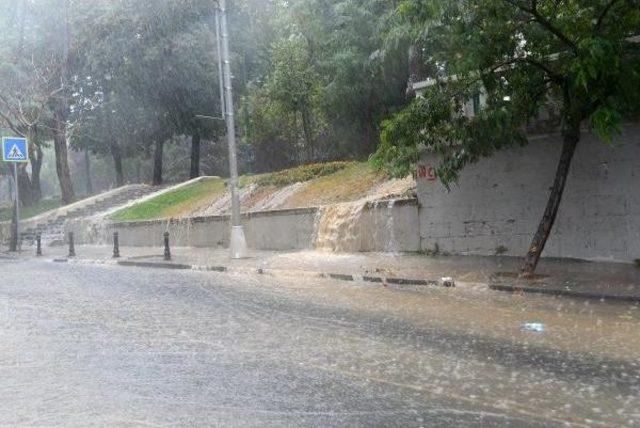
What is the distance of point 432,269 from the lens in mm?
12586

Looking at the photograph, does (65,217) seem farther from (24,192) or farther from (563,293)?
(563,293)

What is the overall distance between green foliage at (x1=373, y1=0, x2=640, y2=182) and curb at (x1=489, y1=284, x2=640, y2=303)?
7.55ft

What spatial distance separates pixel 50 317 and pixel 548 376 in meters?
6.73

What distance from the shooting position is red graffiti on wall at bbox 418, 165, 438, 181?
48.7 ft

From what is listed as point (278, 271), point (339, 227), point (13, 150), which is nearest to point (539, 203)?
point (339, 227)

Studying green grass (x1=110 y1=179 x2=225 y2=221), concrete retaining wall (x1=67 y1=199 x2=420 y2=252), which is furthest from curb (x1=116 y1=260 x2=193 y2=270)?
green grass (x1=110 y1=179 x2=225 y2=221)

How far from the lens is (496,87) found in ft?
35.4

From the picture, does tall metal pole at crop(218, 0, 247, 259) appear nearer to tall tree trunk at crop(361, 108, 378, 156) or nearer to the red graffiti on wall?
the red graffiti on wall

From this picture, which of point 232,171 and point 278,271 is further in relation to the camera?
point 232,171

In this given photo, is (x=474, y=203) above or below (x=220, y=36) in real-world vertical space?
below

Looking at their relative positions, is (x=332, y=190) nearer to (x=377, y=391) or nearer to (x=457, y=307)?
(x=457, y=307)

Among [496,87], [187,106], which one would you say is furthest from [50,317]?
[187,106]

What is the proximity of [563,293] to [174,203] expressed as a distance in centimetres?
2131

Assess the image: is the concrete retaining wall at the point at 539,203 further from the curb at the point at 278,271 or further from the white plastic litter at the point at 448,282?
the curb at the point at 278,271
